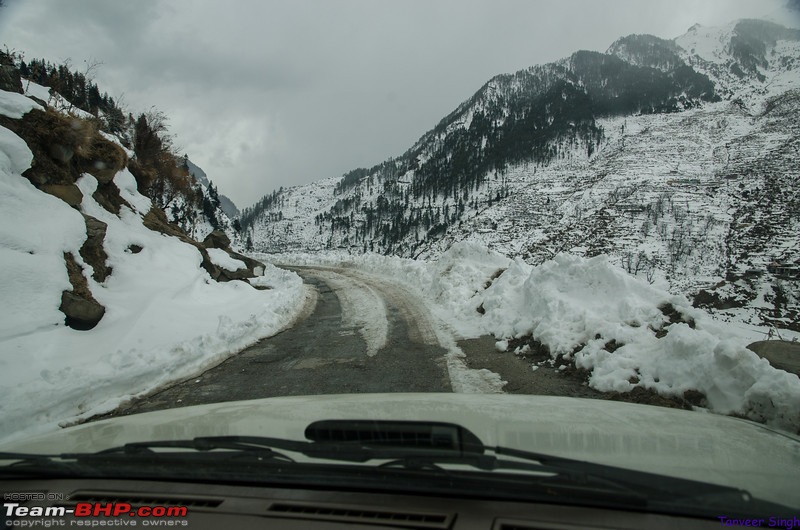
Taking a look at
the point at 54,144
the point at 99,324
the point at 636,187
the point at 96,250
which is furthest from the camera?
the point at 636,187

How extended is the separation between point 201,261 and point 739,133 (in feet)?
382

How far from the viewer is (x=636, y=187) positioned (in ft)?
240

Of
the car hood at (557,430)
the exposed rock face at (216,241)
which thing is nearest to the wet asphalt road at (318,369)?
the car hood at (557,430)

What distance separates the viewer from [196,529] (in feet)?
5.51

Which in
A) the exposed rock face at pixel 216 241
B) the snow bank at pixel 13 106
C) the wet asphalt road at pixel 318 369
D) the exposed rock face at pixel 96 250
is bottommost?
the wet asphalt road at pixel 318 369

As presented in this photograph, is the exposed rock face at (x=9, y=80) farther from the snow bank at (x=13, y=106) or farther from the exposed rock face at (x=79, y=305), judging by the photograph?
the exposed rock face at (x=79, y=305)

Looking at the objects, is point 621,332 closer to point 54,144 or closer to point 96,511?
point 96,511

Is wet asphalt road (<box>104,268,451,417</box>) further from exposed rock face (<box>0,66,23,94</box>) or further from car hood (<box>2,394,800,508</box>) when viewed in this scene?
exposed rock face (<box>0,66,23,94</box>)

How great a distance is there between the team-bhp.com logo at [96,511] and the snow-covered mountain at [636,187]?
16994 mm

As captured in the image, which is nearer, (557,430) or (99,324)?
(557,430)

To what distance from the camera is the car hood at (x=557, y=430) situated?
1998mm

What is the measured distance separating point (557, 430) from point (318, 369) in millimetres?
5014

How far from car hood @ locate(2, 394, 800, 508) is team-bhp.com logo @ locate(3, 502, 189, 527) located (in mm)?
542

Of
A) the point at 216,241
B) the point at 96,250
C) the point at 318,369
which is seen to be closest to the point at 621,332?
the point at 318,369
